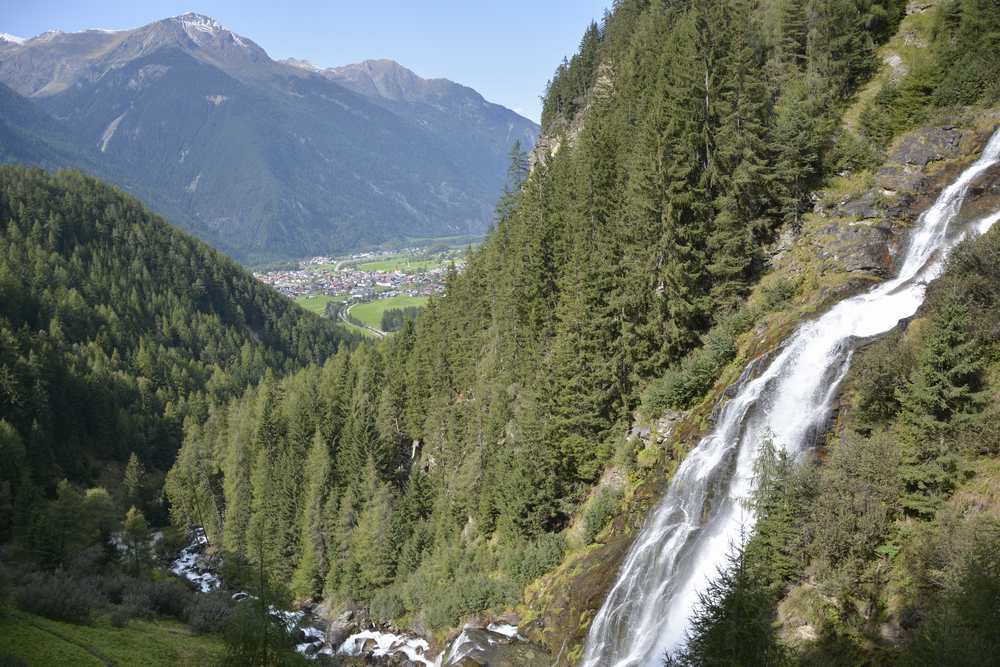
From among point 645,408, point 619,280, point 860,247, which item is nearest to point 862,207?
point 860,247

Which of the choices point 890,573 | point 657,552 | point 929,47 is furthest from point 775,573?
point 929,47

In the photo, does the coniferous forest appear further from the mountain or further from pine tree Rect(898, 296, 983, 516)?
the mountain

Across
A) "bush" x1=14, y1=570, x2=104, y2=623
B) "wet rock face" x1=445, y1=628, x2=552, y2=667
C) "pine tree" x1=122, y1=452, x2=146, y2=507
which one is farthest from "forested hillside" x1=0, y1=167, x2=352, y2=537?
"wet rock face" x1=445, y1=628, x2=552, y2=667

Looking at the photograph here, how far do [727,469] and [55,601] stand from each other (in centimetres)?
4506

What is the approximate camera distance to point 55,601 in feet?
135

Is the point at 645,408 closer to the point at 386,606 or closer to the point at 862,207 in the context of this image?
the point at 862,207

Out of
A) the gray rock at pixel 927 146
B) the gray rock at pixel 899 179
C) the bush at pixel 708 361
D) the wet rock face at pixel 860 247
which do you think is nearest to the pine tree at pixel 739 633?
the bush at pixel 708 361

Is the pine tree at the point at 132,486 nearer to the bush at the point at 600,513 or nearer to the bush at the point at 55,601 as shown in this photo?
the bush at the point at 55,601

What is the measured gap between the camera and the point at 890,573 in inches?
839

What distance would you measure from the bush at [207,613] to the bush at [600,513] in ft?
96.9

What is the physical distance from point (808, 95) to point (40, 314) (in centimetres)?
16463

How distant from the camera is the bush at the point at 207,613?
50.3m

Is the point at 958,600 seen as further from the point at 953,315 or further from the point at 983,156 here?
the point at 983,156

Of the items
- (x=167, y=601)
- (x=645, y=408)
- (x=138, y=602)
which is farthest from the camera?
(x=167, y=601)
